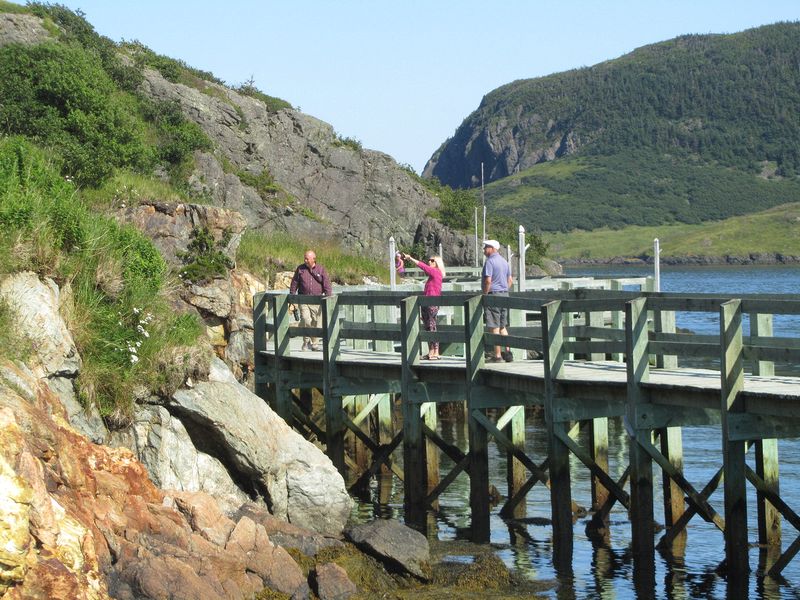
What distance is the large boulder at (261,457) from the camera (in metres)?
15.8

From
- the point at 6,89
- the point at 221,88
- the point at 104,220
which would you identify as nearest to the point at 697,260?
the point at 221,88

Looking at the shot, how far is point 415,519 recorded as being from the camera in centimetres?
1836

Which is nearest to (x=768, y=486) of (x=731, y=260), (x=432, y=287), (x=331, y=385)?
(x=432, y=287)

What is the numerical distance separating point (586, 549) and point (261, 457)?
14.1 feet

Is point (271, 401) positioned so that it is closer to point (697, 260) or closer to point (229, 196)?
point (229, 196)

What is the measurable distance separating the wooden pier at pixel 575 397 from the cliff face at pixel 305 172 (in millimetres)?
20598

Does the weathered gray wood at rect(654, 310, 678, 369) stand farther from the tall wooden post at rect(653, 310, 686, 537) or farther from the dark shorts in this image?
the dark shorts

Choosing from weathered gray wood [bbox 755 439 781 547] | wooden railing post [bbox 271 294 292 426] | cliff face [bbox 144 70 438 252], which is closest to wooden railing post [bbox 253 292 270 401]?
wooden railing post [bbox 271 294 292 426]

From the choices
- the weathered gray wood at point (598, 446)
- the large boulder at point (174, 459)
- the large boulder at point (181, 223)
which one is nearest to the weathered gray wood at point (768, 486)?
the weathered gray wood at point (598, 446)

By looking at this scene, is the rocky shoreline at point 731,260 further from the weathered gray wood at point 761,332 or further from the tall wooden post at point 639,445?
the tall wooden post at point 639,445

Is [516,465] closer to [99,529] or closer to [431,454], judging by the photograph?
[431,454]

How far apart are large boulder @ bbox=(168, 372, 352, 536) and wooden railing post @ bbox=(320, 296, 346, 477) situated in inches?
152

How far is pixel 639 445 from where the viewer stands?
1480 centimetres

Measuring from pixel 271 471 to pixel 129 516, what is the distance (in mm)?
3233
